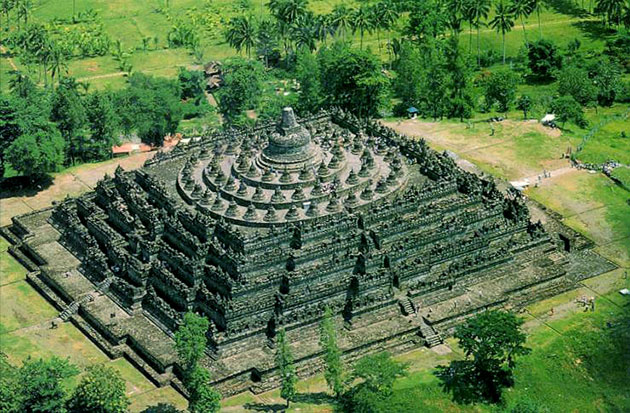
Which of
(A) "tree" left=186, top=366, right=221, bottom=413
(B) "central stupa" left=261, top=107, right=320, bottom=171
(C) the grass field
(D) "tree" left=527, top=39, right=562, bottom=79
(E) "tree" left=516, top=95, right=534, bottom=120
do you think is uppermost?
(B) "central stupa" left=261, top=107, right=320, bottom=171

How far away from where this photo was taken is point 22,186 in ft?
397

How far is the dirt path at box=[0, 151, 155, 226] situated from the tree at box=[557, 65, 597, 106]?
53865 millimetres

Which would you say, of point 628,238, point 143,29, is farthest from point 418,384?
point 143,29

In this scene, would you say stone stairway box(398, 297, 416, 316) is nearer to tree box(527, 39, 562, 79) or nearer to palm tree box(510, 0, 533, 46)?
tree box(527, 39, 562, 79)

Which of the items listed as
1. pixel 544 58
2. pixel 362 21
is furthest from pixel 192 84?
pixel 544 58

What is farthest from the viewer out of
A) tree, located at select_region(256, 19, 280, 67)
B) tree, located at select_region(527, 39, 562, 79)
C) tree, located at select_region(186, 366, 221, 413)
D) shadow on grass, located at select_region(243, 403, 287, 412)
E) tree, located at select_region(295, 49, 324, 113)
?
tree, located at select_region(256, 19, 280, 67)

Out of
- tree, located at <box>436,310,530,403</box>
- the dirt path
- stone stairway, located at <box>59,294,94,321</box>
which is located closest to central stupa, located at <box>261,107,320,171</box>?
stone stairway, located at <box>59,294,94,321</box>

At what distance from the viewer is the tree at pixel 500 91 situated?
455 ft

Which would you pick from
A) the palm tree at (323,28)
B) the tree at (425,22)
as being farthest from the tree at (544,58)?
the palm tree at (323,28)

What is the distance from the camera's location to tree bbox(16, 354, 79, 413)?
79.4 m

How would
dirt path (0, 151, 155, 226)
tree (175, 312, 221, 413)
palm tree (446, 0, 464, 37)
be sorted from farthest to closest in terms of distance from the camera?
palm tree (446, 0, 464, 37), dirt path (0, 151, 155, 226), tree (175, 312, 221, 413)

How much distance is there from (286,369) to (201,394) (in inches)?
258

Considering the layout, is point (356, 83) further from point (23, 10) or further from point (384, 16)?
point (23, 10)

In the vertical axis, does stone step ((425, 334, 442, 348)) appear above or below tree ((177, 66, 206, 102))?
above
